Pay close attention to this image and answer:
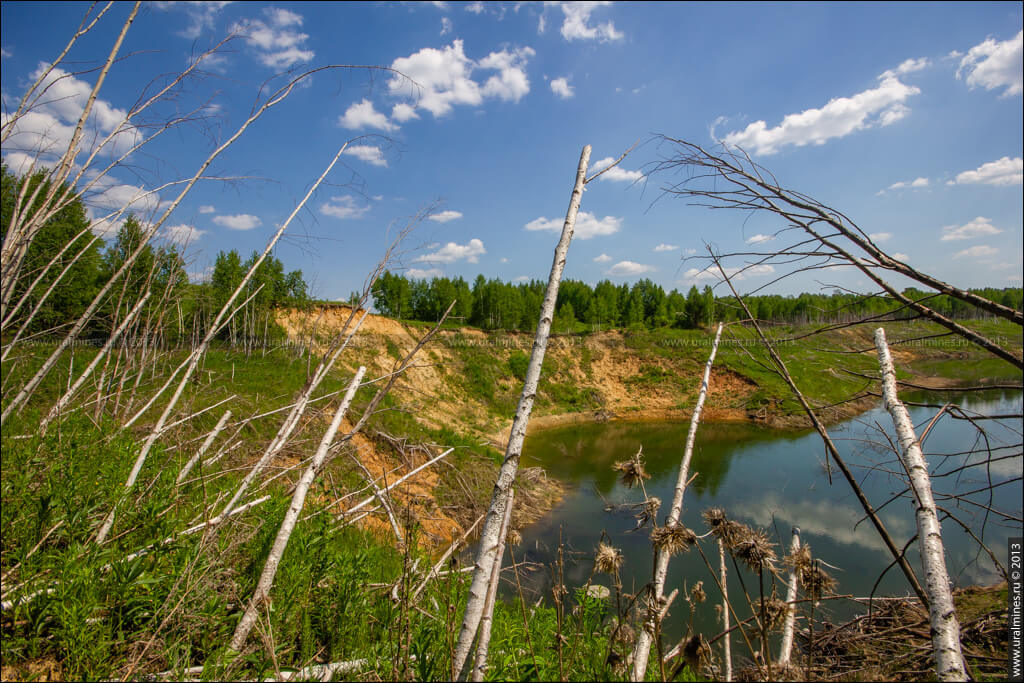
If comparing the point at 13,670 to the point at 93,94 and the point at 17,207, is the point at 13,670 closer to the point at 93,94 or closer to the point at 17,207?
the point at 17,207

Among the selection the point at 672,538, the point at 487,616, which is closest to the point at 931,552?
the point at 672,538

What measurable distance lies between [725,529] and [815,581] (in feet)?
2.00

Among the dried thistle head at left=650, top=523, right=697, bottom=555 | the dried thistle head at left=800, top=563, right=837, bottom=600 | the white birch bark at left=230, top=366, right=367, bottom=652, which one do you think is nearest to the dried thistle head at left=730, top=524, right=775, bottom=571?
the dried thistle head at left=650, top=523, right=697, bottom=555

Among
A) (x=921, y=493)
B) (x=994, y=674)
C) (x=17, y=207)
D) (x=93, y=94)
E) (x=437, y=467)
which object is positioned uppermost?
(x=93, y=94)

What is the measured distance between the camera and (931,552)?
1389 mm

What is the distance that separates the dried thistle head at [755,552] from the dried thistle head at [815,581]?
42 centimetres

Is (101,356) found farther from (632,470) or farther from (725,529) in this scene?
(725,529)

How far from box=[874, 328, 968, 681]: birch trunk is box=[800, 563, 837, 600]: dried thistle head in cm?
68

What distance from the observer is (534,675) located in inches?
102

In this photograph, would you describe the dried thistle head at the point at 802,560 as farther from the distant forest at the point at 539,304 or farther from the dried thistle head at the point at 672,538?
the distant forest at the point at 539,304

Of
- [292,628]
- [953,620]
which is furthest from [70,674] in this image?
[953,620]

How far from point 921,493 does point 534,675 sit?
6.92 ft

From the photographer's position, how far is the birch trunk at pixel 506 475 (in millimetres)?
1578

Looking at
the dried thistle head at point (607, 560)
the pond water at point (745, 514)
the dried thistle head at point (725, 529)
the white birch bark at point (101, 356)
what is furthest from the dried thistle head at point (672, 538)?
the white birch bark at point (101, 356)
